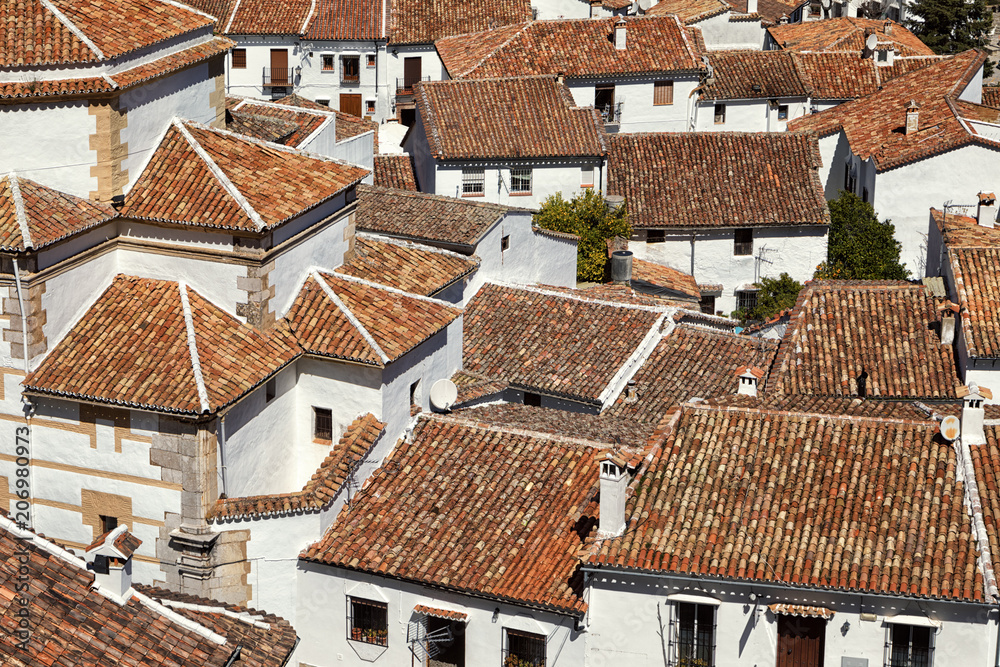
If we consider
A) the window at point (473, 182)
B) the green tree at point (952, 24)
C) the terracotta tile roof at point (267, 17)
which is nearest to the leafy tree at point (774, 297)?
the window at point (473, 182)

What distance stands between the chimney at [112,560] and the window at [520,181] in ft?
109

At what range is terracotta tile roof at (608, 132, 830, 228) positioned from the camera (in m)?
53.0

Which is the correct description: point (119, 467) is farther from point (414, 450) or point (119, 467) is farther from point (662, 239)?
point (662, 239)

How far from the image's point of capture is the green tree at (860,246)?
5019cm

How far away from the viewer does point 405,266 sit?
32.9m

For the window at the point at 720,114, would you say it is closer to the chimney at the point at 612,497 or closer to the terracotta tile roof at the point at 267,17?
the terracotta tile roof at the point at 267,17

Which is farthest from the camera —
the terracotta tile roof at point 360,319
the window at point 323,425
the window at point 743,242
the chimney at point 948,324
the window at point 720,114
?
the window at point 720,114

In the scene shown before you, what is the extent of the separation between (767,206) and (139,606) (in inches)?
1439

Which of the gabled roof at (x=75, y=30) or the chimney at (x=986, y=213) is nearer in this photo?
the gabled roof at (x=75, y=30)

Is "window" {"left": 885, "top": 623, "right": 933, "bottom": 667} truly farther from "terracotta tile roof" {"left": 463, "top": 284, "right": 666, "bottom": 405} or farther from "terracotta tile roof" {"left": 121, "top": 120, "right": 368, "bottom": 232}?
"terracotta tile roof" {"left": 121, "top": 120, "right": 368, "bottom": 232}

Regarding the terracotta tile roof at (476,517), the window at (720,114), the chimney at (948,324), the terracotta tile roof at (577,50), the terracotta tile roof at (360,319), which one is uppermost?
the terracotta tile roof at (577,50)

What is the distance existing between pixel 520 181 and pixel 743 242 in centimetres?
858

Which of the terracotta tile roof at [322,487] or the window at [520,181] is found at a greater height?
the window at [520,181]

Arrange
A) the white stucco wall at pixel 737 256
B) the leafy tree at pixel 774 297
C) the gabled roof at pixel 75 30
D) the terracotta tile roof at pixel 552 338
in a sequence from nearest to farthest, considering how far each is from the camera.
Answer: the gabled roof at pixel 75 30
the terracotta tile roof at pixel 552 338
the leafy tree at pixel 774 297
the white stucco wall at pixel 737 256
